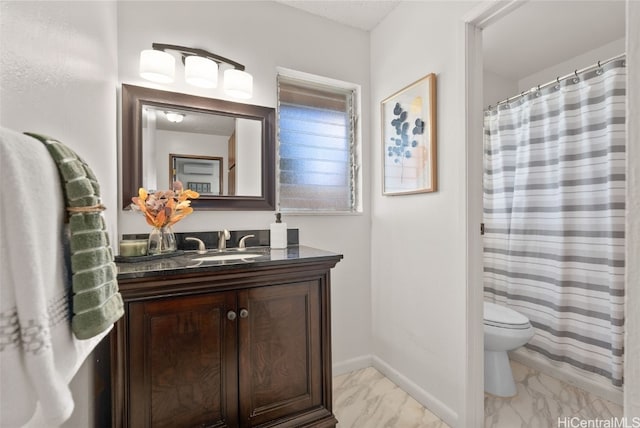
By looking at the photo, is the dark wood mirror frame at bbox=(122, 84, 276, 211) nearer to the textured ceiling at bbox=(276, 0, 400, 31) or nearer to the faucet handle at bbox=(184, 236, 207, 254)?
the faucet handle at bbox=(184, 236, 207, 254)

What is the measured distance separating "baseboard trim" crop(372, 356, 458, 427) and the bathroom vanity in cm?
65

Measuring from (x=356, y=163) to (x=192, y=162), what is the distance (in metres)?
1.16

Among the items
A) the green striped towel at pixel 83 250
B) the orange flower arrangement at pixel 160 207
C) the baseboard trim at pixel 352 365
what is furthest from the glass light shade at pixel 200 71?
the baseboard trim at pixel 352 365

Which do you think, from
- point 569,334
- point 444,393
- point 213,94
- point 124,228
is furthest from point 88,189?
point 569,334

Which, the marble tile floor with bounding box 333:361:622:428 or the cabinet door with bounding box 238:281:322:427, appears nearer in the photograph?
the cabinet door with bounding box 238:281:322:427

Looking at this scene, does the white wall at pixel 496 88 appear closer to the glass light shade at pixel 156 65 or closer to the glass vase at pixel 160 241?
the glass light shade at pixel 156 65

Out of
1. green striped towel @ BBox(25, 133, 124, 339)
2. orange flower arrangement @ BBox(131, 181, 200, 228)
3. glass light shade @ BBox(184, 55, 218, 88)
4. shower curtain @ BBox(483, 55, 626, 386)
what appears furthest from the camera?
shower curtain @ BBox(483, 55, 626, 386)

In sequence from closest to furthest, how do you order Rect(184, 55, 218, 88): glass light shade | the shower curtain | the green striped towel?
the green striped towel < Rect(184, 55, 218, 88): glass light shade < the shower curtain

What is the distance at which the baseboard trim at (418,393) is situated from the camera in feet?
5.26

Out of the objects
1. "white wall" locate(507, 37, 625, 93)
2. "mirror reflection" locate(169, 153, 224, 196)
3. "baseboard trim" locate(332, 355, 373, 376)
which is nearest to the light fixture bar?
"mirror reflection" locate(169, 153, 224, 196)

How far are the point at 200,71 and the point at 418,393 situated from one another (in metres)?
2.28

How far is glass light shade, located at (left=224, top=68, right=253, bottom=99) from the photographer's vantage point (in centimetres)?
174

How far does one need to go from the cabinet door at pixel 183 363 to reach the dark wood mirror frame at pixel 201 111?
2.29 ft

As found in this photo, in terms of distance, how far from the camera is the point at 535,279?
86.3 inches
